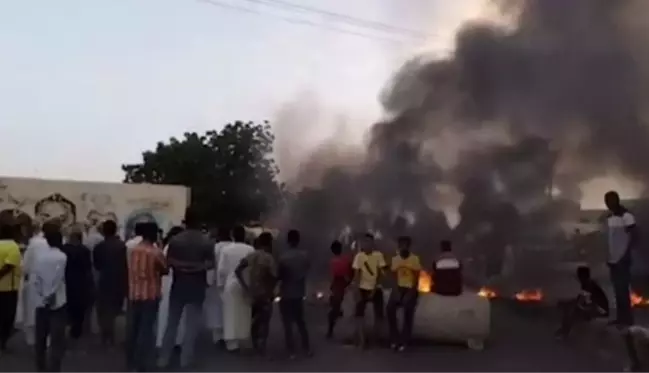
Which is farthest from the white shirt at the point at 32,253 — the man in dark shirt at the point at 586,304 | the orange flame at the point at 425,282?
the man in dark shirt at the point at 586,304

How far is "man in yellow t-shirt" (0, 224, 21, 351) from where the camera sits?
10.5 meters

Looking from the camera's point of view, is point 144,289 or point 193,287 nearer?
point 144,289

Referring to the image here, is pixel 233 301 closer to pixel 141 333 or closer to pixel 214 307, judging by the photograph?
pixel 214 307

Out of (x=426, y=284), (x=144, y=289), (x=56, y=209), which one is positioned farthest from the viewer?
(x=56, y=209)

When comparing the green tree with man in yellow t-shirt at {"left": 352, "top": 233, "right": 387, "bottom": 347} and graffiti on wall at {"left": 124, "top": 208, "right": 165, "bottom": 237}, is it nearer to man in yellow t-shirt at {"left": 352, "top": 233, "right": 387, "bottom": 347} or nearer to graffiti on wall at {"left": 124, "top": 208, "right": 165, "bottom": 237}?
graffiti on wall at {"left": 124, "top": 208, "right": 165, "bottom": 237}

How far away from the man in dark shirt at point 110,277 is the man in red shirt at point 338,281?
325 centimetres

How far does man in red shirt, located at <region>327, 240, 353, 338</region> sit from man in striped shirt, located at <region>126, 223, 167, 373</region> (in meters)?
4.41

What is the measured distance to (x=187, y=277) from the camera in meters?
9.77

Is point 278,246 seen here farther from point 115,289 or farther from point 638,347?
point 638,347

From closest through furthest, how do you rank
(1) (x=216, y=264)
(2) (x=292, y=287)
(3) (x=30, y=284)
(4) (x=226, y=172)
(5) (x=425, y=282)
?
(3) (x=30, y=284) → (2) (x=292, y=287) → (1) (x=216, y=264) → (5) (x=425, y=282) → (4) (x=226, y=172)

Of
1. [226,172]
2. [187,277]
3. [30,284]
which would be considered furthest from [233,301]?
[226,172]

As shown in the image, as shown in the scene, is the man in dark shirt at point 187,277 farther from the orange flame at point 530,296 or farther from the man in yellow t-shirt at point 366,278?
the orange flame at point 530,296

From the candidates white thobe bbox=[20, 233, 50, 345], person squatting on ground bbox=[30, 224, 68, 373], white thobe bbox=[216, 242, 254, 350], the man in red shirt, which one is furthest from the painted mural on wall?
person squatting on ground bbox=[30, 224, 68, 373]

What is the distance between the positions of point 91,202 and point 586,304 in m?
10.8
